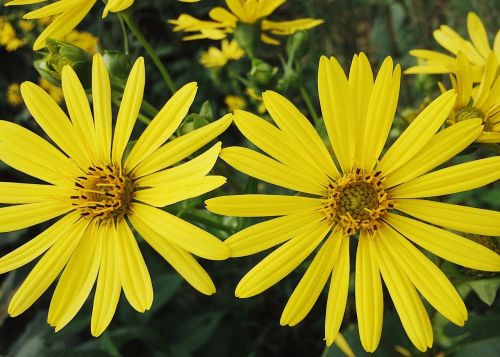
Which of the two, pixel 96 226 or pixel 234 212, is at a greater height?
pixel 96 226

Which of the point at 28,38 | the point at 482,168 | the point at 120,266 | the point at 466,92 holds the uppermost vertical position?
the point at 28,38

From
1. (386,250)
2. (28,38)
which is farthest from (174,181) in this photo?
(28,38)

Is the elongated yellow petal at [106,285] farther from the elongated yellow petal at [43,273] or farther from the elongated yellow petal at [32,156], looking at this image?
the elongated yellow petal at [32,156]

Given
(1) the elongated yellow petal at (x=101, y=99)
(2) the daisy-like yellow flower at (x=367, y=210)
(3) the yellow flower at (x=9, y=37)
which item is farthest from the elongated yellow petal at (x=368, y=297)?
(3) the yellow flower at (x=9, y=37)

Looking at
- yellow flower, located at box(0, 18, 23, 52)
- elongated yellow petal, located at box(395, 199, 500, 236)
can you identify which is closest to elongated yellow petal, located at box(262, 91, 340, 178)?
elongated yellow petal, located at box(395, 199, 500, 236)

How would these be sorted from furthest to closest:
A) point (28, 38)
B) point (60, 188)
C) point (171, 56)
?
point (171, 56), point (28, 38), point (60, 188)

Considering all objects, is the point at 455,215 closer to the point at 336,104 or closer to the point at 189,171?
the point at 336,104

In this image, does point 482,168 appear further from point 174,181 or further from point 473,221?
point 174,181

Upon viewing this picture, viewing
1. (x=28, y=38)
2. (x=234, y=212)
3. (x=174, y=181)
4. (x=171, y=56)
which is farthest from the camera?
(x=171, y=56)

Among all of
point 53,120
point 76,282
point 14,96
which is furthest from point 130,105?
point 14,96
